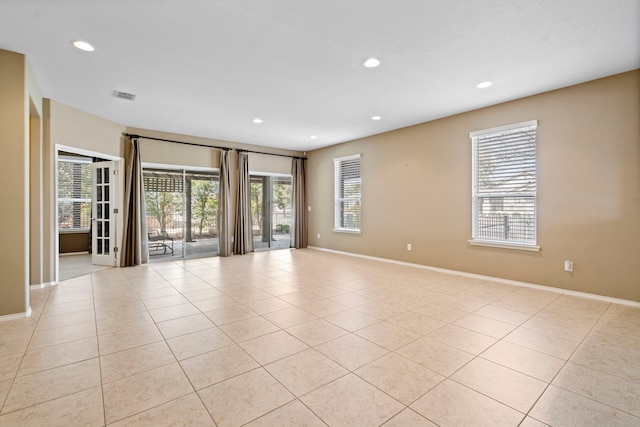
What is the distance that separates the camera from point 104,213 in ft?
20.1

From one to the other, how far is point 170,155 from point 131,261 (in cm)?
233

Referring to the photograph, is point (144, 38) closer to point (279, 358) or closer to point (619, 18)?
point (279, 358)

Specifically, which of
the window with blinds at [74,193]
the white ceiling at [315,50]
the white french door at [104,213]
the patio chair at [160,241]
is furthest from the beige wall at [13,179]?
the window with blinds at [74,193]

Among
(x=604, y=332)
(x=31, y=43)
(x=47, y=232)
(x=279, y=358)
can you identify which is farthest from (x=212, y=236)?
(x=604, y=332)

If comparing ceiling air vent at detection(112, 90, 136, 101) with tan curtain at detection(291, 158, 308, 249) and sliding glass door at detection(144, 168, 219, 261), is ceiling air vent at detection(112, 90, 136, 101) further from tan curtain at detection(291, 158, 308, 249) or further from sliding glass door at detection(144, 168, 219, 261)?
tan curtain at detection(291, 158, 308, 249)

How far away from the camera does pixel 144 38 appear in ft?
9.18

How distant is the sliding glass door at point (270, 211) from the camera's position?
800 cm

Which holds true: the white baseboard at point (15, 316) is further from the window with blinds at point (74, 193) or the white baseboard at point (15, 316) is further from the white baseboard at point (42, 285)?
the window with blinds at point (74, 193)

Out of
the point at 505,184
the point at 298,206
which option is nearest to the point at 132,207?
the point at 298,206

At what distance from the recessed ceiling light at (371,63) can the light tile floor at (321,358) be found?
9.11 ft

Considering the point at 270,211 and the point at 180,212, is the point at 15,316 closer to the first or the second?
the point at 180,212

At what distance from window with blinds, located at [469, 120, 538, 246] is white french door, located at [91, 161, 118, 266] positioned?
6726 mm

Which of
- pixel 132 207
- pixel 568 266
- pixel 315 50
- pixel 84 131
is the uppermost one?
pixel 315 50

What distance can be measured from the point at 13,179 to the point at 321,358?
3650 millimetres
